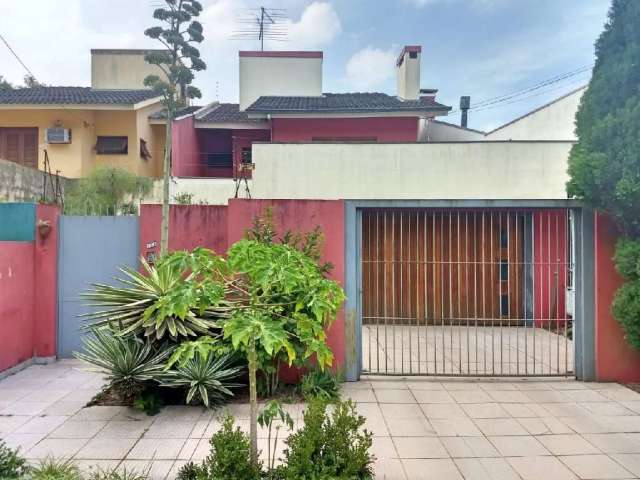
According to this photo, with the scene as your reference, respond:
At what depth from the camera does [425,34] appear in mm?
14758

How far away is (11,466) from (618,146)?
22.6 ft

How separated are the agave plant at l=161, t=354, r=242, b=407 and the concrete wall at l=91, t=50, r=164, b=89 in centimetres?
1706

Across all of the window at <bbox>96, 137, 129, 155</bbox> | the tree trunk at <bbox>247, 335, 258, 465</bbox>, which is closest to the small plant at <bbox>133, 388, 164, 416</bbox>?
the tree trunk at <bbox>247, 335, 258, 465</bbox>

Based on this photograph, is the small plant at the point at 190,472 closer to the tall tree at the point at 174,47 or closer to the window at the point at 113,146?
the tall tree at the point at 174,47

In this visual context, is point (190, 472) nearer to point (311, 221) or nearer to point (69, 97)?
point (311, 221)

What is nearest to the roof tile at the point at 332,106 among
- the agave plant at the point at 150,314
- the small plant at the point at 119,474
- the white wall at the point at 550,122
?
the white wall at the point at 550,122

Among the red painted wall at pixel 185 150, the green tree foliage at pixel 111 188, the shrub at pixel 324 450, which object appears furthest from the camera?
the red painted wall at pixel 185 150

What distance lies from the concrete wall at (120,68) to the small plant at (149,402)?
17.0m

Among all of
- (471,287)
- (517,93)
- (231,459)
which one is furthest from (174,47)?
(517,93)

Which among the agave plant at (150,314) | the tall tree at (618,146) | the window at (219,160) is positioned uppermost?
the window at (219,160)

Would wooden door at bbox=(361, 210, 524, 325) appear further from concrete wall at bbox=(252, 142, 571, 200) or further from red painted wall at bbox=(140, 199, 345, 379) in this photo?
red painted wall at bbox=(140, 199, 345, 379)

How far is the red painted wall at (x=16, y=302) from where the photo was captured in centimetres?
613

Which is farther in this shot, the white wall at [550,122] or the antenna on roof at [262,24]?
the antenna on roof at [262,24]

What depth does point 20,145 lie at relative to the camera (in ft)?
50.1
